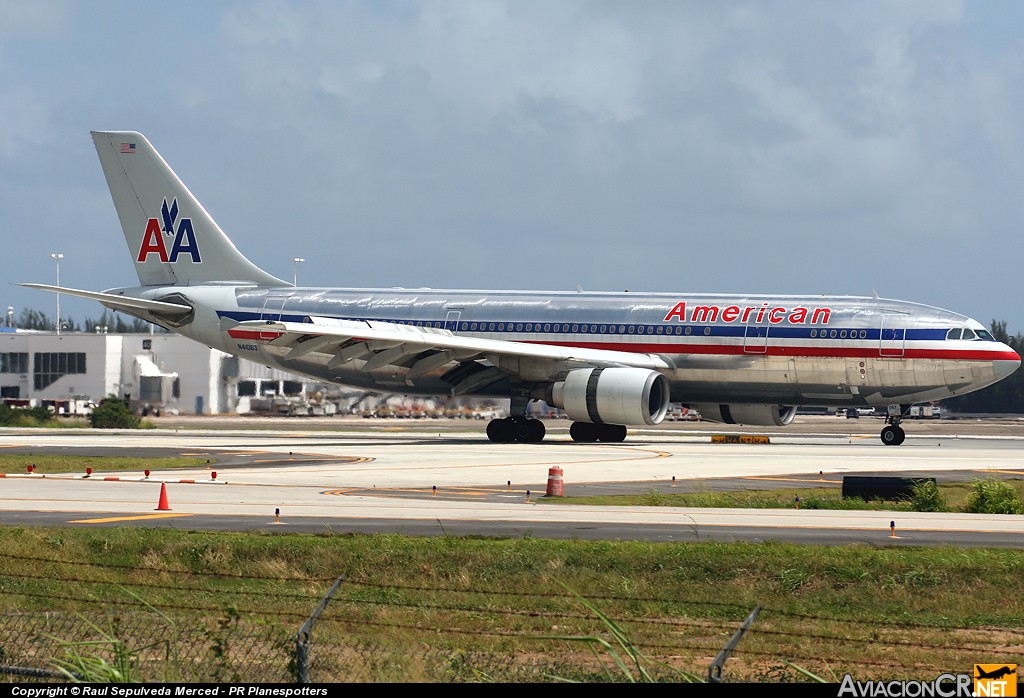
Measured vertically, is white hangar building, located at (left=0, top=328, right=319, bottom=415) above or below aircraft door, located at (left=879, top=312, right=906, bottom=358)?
below

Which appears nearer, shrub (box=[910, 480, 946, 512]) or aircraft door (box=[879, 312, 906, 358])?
shrub (box=[910, 480, 946, 512])

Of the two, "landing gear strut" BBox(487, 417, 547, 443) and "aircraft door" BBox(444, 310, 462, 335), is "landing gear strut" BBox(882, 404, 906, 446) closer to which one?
"landing gear strut" BBox(487, 417, 547, 443)

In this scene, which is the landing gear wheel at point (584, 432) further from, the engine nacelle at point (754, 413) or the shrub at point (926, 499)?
the shrub at point (926, 499)

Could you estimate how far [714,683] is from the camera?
8.32 meters

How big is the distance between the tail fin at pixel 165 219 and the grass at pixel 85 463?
A: 1816cm

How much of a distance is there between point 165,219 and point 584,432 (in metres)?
20.7

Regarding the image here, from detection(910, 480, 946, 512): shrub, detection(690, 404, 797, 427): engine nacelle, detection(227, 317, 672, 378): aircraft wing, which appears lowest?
detection(910, 480, 946, 512): shrub

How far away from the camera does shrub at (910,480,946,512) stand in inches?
1044

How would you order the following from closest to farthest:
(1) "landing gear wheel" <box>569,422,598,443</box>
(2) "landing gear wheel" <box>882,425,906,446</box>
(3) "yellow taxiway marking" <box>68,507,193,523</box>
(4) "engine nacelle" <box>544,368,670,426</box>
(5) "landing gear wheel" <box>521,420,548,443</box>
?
(3) "yellow taxiway marking" <box>68,507,193,523</box>, (4) "engine nacelle" <box>544,368,670,426</box>, (2) "landing gear wheel" <box>882,425,906,446</box>, (5) "landing gear wheel" <box>521,420,548,443</box>, (1) "landing gear wheel" <box>569,422,598,443</box>

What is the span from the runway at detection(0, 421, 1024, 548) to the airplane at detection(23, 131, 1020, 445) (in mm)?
1970

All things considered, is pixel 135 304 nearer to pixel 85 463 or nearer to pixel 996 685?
pixel 85 463

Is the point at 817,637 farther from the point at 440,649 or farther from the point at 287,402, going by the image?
the point at 287,402

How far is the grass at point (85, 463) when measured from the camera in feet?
116

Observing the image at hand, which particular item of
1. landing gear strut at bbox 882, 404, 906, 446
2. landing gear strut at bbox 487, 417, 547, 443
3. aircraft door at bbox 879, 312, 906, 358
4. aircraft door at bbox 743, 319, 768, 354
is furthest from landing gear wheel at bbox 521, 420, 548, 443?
landing gear strut at bbox 882, 404, 906, 446
